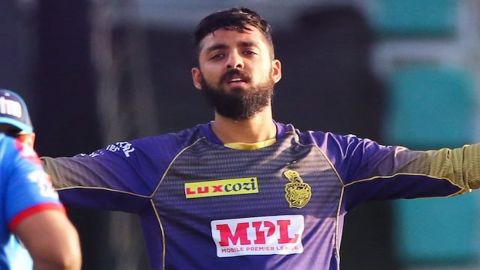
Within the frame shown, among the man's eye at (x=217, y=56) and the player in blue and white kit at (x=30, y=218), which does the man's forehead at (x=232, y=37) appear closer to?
the man's eye at (x=217, y=56)

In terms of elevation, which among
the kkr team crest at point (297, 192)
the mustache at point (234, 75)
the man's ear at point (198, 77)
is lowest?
the kkr team crest at point (297, 192)

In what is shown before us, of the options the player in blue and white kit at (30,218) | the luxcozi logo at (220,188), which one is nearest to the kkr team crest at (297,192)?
the luxcozi logo at (220,188)

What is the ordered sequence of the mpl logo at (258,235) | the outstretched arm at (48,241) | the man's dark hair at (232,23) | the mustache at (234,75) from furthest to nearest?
the man's dark hair at (232,23) < the mustache at (234,75) < the mpl logo at (258,235) < the outstretched arm at (48,241)

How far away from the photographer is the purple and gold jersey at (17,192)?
2621 millimetres

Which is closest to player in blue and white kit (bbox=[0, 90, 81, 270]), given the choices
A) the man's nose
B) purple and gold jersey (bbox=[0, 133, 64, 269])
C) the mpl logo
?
purple and gold jersey (bbox=[0, 133, 64, 269])

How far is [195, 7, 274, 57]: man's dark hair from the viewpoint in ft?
12.7

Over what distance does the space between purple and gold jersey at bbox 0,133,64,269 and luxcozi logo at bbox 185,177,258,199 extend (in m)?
1.06

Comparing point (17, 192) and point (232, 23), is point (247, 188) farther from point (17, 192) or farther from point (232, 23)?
point (17, 192)

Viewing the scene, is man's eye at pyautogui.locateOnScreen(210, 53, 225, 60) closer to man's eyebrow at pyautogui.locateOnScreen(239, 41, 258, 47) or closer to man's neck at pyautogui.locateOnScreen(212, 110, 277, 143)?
man's eyebrow at pyautogui.locateOnScreen(239, 41, 258, 47)

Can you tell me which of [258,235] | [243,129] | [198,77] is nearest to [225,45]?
[198,77]

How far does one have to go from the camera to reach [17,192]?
2.63 m

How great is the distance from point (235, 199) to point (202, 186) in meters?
0.12

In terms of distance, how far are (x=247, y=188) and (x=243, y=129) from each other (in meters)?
0.21

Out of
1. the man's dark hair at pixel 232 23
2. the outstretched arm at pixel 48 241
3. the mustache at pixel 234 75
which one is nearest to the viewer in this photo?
the outstretched arm at pixel 48 241
